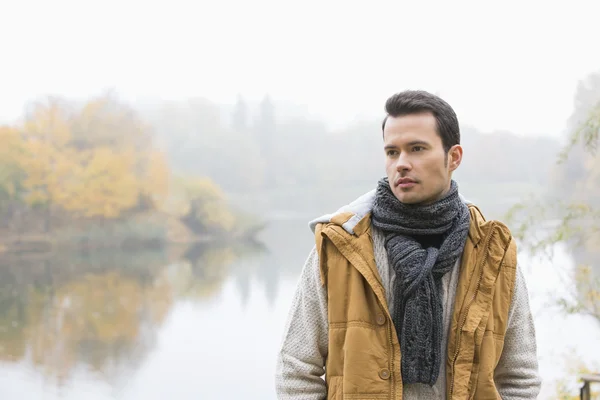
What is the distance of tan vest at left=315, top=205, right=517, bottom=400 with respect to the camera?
81cm

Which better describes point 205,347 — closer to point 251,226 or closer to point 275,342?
point 275,342

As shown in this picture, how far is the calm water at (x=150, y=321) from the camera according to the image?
222 inches

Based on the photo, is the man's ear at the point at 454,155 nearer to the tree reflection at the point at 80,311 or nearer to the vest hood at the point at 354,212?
the vest hood at the point at 354,212

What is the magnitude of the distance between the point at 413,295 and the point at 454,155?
0.22 meters

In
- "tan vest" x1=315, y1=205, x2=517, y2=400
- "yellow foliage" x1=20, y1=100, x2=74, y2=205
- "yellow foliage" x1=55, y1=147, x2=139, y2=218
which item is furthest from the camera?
"yellow foliage" x1=55, y1=147, x2=139, y2=218

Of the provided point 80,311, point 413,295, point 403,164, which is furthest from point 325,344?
point 80,311

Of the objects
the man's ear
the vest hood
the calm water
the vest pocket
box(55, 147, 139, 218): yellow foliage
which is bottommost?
the calm water

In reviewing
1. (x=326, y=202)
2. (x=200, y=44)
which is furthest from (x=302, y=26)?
(x=326, y=202)

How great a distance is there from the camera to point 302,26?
21.1 ft

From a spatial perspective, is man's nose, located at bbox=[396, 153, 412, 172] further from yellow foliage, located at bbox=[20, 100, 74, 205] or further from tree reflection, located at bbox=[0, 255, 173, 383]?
yellow foliage, located at bbox=[20, 100, 74, 205]

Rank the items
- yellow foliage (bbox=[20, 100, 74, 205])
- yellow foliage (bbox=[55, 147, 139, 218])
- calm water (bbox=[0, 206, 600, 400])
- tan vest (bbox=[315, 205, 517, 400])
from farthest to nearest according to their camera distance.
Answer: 1. yellow foliage (bbox=[55, 147, 139, 218])
2. yellow foliage (bbox=[20, 100, 74, 205])
3. calm water (bbox=[0, 206, 600, 400])
4. tan vest (bbox=[315, 205, 517, 400])

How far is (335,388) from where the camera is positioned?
2.71 ft

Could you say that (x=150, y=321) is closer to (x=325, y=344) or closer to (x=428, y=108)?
(x=325, y=344)

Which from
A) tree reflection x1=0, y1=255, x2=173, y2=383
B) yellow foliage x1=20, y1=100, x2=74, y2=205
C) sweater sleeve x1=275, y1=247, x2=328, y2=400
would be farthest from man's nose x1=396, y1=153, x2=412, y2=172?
yellow foliage x1=20, y1=100, x2=74, y2=205
